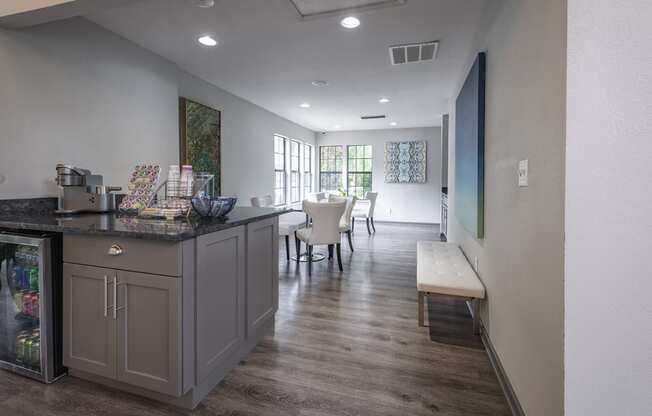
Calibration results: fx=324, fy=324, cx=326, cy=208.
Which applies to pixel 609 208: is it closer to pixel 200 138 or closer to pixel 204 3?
pixel 204 3

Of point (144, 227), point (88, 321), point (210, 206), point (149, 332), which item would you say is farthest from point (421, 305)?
point (88, 321)

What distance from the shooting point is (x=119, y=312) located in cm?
164

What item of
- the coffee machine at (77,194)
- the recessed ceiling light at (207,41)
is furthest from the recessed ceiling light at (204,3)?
the coffee machine at (77,194)

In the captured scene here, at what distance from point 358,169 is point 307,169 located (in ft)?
5.06

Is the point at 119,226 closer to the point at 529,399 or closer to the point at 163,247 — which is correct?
the point at 163,247

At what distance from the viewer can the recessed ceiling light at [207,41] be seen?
3201 mm

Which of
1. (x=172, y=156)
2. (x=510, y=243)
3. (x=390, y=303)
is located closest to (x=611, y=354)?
(x=510, y=243)

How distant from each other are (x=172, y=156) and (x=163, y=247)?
8.67ft

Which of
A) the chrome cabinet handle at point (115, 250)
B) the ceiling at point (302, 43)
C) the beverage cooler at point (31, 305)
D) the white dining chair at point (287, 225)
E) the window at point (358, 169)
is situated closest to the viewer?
the chrome cabinet handle at point (115, 250)

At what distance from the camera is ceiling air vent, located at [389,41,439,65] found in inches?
135

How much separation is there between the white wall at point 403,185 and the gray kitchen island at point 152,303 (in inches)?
304

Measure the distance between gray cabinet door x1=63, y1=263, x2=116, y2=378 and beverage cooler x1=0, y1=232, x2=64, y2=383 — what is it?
3.2 inches

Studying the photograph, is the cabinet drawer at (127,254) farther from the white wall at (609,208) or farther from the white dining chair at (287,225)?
the white dining chair at (287,225)

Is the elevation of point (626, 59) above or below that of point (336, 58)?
below
